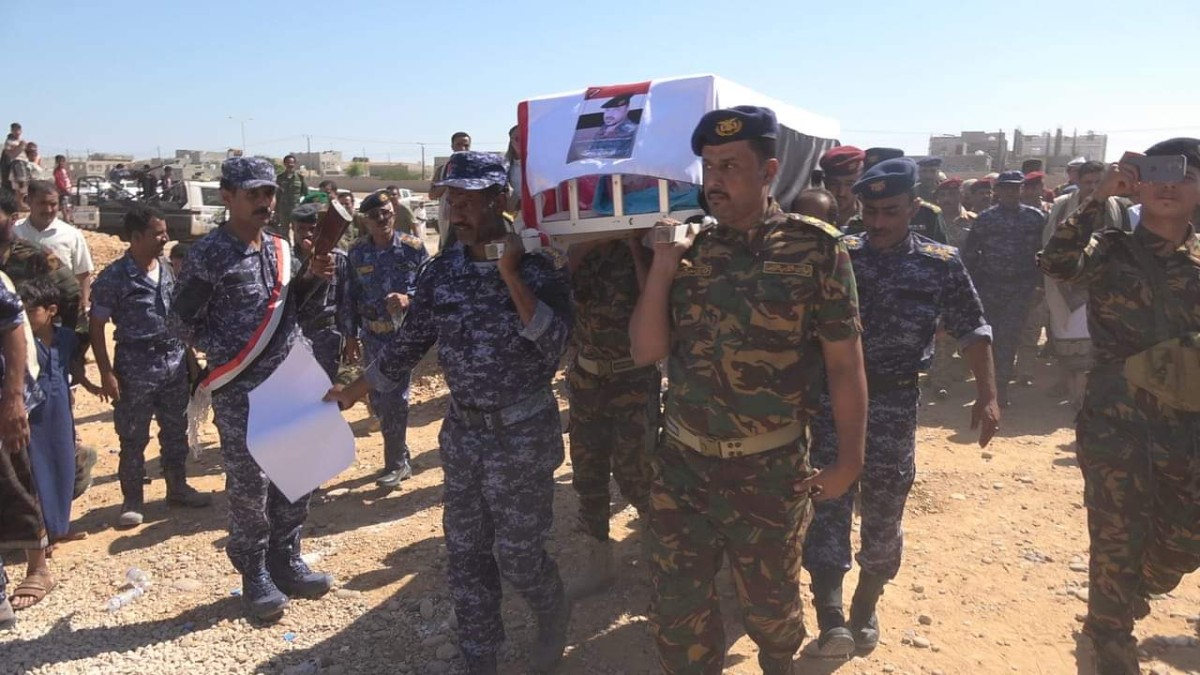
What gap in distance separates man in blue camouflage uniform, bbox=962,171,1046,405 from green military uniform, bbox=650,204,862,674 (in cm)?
526

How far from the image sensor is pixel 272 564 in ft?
13.0

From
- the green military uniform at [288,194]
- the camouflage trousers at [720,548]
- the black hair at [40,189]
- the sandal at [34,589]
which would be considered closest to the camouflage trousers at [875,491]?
the camouflage trousers at [720,548]

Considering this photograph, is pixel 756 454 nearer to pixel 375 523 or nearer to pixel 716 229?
pixel 716 229

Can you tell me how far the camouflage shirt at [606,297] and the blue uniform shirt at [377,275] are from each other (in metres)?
2.17

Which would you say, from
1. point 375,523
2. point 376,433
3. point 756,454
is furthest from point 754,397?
point 376,433

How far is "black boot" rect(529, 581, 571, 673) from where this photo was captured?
328 centimetres

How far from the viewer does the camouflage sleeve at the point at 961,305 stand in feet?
10.7

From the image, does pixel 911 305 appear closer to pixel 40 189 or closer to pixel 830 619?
pixel 830 619

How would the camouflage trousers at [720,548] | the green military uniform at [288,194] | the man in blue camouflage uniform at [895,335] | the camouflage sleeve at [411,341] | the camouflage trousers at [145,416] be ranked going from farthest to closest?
the green military uniform at [288,194], the camouflage trousers at [145,416], the man in blue camouflage uniform at [895,335], the camouflage sleeve at [411,341], the camouflage trousers at [720,548]

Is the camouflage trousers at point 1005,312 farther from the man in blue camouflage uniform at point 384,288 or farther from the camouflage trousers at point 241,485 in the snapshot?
the camouflage trousers at point 241,485

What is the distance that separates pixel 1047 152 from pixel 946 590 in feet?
106

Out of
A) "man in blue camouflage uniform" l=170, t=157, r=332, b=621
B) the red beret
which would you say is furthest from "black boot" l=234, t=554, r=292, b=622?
the red beret

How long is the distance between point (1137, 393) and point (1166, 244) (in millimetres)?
544

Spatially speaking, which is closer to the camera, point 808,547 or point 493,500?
point 493,500
